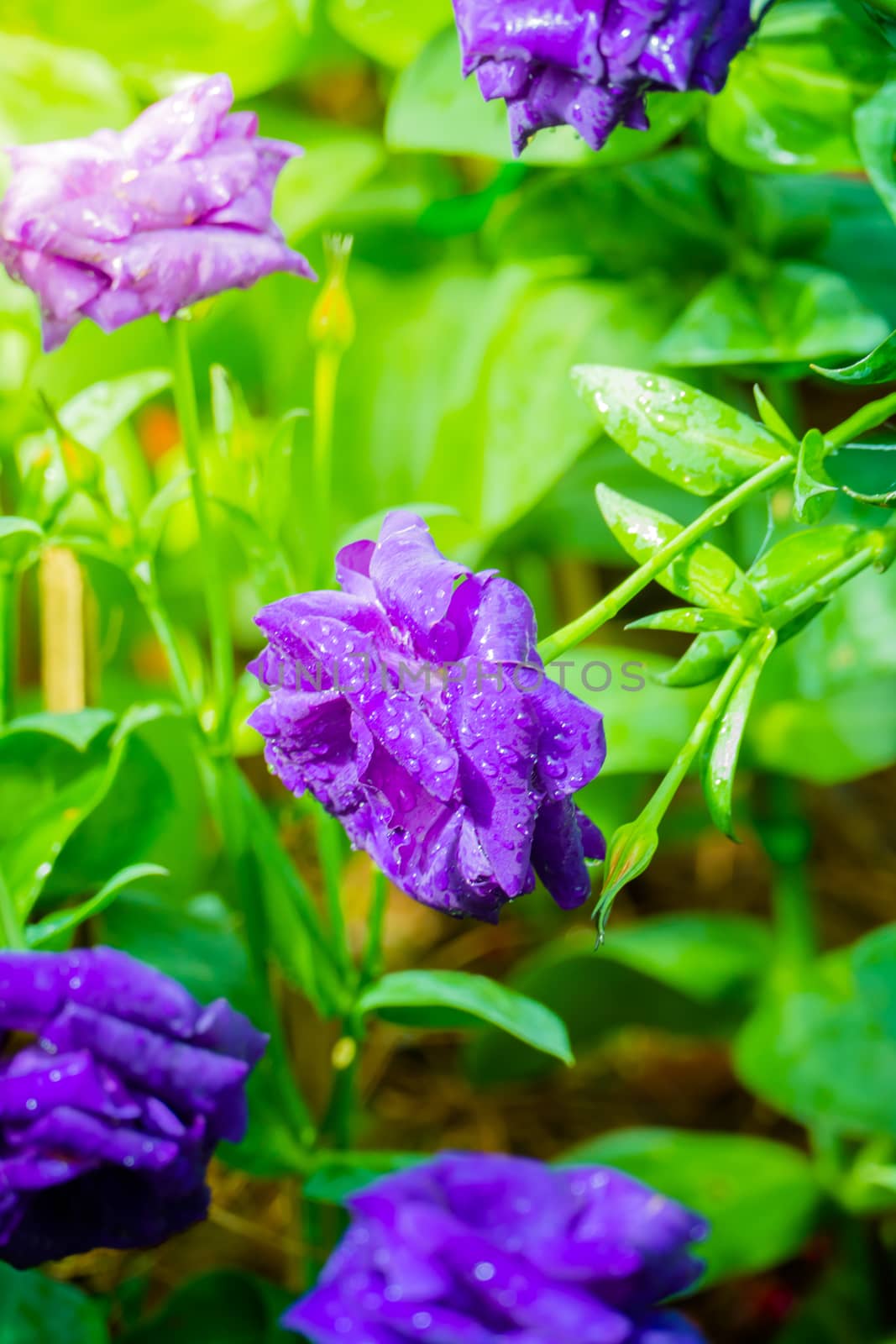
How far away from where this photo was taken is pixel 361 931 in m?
0.85

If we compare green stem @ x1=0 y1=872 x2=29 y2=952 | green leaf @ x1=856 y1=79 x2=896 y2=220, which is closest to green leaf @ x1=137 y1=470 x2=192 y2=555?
green stem @ x1=0 y1=872 x2=29 y2=952

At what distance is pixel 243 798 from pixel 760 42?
333mm

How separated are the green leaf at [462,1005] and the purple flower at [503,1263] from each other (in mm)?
53

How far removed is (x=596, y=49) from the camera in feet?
0.90

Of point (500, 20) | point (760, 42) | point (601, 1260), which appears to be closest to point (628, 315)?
point (760, 42)

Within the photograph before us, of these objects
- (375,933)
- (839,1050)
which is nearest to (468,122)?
(375,933)

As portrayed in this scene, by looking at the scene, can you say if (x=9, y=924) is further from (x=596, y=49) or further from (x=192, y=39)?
(x=192, y=39)

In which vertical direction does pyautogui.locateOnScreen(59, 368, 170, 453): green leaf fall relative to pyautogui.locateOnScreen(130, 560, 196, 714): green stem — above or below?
above

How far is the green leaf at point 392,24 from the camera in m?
0.52

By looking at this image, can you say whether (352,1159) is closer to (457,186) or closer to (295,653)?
(295,653)

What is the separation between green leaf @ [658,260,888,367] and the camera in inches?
18.1

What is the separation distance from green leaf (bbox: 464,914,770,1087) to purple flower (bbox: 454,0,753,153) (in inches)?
17.2

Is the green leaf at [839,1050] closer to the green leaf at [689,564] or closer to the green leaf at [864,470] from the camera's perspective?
the green leaf at [864,470]

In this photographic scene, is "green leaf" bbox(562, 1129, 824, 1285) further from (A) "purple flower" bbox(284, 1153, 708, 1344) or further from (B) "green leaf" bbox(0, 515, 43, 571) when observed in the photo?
(B) "green leaf" bbox(0, 515, 43, 571)
